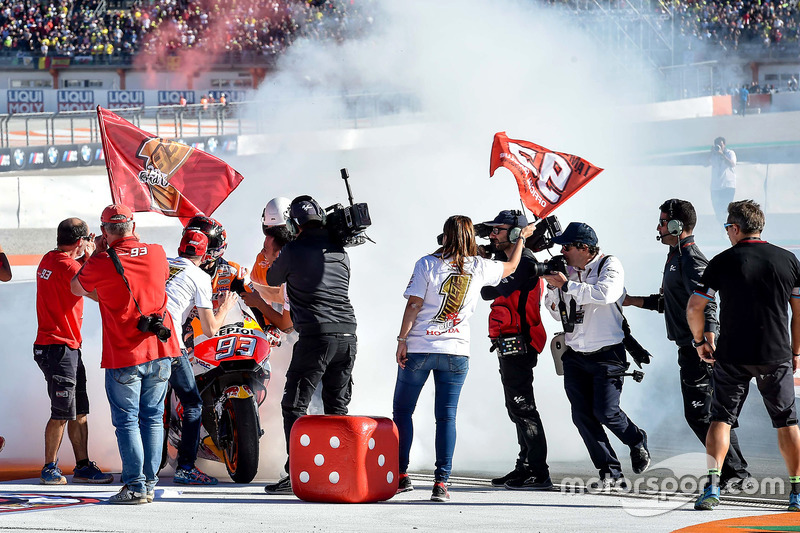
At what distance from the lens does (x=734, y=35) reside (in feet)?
97.5

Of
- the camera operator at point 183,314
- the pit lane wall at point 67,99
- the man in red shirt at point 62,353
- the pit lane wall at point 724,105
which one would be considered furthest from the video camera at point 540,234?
the pit lane wall at point 67,99

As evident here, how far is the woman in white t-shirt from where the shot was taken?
5867mm

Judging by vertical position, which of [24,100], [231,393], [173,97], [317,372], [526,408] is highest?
[173,97]

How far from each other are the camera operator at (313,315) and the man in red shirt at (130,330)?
2.54ft

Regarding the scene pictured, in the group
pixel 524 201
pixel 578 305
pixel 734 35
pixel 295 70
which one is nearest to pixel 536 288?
pixel 578 305

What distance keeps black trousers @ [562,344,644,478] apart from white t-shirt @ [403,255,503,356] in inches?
32.4

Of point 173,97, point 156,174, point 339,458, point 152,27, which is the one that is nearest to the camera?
point 339,458

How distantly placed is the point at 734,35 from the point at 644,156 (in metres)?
8.94

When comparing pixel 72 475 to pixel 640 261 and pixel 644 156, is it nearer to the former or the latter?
pixel 640 261

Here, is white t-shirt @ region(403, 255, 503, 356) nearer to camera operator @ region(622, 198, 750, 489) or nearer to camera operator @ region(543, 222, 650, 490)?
camera operator @ region(543, 222, 650, 490)

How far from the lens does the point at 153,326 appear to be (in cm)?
536

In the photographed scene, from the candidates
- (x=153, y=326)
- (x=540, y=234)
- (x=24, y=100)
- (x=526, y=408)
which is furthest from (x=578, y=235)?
(x=24, y=100)

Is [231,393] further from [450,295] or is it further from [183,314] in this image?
[450,295]

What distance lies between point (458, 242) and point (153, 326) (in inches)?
68.5
